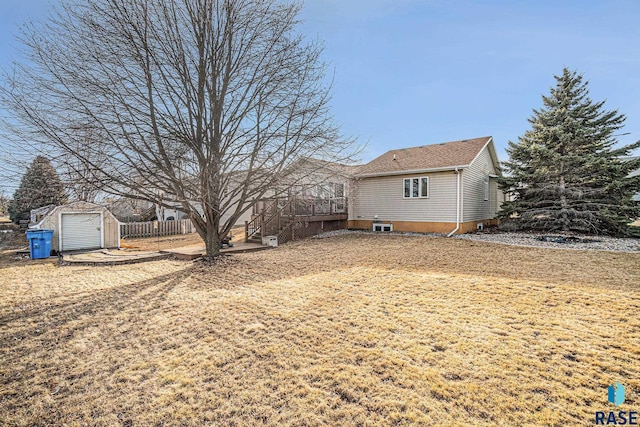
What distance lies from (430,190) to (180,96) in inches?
471

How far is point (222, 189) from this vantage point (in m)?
9.48

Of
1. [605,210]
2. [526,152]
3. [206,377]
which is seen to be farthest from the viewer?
[526,152]

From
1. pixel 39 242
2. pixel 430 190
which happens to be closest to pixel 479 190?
pixel 430 190

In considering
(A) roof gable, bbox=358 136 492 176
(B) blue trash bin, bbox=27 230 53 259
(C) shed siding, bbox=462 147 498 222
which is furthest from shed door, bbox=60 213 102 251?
(C) shed siding, bbox=462 147 498 222

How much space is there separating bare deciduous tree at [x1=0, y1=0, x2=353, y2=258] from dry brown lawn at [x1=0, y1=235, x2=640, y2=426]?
3272 mm

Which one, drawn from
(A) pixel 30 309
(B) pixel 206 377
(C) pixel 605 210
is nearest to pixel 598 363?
(B) pixel 206 377

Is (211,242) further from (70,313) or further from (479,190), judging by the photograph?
(479,190)

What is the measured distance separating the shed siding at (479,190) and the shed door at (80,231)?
56.5 feet

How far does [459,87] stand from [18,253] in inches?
822

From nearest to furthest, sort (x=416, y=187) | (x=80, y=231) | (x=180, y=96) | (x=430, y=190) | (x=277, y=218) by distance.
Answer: (x=180, y=96) < (x=80, y=231) < (x=277, y=218) < (x=430, y=190) < (x=416, y=187)

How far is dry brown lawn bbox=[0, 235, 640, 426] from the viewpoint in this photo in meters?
2.63

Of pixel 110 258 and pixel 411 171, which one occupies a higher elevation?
pixel 411 171

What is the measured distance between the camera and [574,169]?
47.4ft

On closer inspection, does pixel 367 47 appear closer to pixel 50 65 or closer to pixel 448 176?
pixel 448 176
